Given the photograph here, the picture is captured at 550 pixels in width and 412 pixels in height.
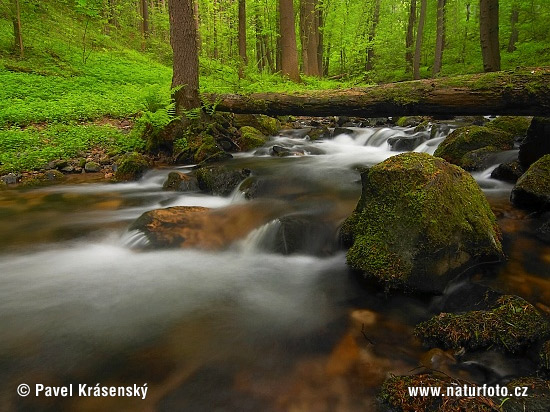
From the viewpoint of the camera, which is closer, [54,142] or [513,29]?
[54,142]

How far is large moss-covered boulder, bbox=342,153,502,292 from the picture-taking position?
3.34m

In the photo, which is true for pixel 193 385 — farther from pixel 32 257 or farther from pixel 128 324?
pixel 32 257

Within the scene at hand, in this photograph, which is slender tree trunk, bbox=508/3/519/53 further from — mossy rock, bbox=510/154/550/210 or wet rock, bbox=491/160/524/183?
mossy rock, bbox=510/154/550/210

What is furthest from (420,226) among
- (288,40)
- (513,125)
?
(288,40)

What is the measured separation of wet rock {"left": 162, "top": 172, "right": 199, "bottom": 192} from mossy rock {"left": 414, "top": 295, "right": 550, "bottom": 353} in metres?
Answer: 5.22

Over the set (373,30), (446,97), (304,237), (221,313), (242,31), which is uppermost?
(373,30)

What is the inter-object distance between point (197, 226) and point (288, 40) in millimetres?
13207

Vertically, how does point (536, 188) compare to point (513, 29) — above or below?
below

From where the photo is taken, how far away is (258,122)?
1152 cm

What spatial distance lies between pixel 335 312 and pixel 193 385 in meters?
1.42

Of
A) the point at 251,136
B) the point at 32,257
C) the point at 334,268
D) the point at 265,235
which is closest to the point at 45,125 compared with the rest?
the point at 251,136

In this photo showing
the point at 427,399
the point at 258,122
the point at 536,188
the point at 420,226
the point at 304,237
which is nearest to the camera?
the point at 427,399

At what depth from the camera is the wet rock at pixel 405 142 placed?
902 centimetres

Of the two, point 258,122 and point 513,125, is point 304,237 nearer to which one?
point 513,125
